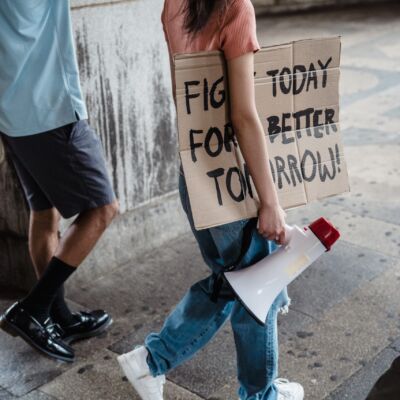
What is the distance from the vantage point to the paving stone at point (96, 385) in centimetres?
320

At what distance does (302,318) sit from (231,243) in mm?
1258

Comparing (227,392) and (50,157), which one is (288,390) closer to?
(227,392)

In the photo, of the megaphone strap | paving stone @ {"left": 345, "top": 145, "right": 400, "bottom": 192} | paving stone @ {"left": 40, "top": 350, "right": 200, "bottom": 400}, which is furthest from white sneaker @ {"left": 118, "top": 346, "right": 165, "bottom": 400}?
paving stone @ {"left": 345, "top": 145, "right": 400, "bottom": 192}

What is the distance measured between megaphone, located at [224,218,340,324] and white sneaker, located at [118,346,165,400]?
0.51 meters

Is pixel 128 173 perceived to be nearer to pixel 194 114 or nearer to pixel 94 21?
pixel 94 21

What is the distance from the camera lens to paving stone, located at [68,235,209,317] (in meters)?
3.96

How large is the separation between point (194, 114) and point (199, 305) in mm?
738

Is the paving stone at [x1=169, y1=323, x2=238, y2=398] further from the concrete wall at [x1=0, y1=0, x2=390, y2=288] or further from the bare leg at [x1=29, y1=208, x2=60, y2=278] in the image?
the concrete wall at [x1=0, y1=0, x2=390, y2=288]

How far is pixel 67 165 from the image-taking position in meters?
3.29

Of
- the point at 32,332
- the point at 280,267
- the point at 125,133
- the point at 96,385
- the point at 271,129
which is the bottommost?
the point at 96,385

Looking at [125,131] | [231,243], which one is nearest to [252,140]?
[231,243]

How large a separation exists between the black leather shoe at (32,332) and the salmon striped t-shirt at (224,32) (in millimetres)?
1541

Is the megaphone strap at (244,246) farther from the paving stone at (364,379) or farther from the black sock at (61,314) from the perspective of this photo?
the black sock at (61,314)

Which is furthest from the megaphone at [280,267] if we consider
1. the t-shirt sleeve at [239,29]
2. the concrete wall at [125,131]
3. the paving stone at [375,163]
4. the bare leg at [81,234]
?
the paving stone at [375,163]
